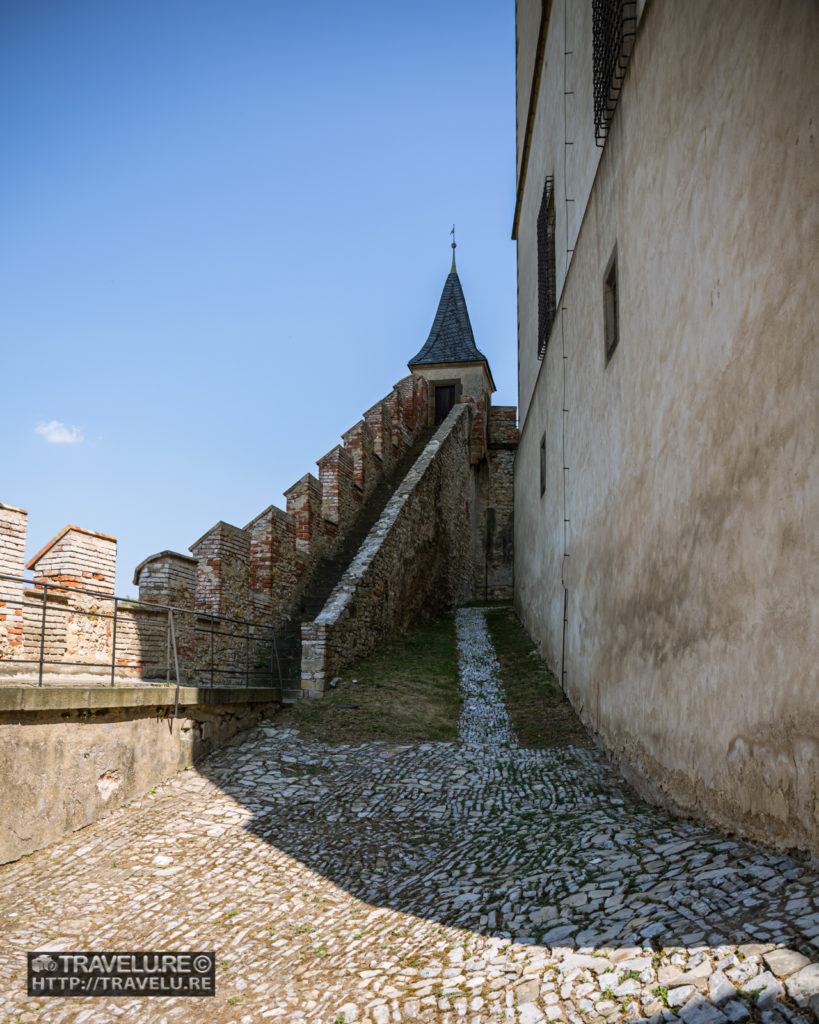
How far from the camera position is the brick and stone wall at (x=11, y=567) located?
703 centimetres

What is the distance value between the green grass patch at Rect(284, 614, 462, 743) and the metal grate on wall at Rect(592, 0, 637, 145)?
6.85 meters

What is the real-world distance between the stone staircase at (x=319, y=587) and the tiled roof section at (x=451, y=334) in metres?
7.58

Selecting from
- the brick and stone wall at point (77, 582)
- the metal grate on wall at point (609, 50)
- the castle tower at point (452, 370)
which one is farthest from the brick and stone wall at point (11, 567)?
the castle tower at point (452, 370)

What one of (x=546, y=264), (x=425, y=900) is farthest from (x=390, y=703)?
(x=546, y=264)

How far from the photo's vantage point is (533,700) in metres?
10.4

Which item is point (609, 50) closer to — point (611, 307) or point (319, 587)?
point (611, 307)

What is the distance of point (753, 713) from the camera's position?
157 inches

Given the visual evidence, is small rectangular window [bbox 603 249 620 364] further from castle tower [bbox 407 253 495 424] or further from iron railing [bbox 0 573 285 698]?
castle tower [bbox 407 253 495 424]

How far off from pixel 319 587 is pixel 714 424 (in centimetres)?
1028

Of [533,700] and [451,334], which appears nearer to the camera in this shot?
[533,700]

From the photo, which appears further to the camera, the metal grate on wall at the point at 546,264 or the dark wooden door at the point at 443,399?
the dark wooden door at the point at 443,399

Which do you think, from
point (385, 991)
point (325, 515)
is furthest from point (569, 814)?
point (325, 515)

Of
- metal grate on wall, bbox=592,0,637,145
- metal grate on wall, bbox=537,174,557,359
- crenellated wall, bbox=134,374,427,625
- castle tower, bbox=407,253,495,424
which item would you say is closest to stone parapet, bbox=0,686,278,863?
crenellated wall, bbox=134,374,427,625

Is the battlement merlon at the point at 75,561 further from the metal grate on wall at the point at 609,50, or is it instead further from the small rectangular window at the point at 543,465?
the small rectangular window at the point at 543,465
